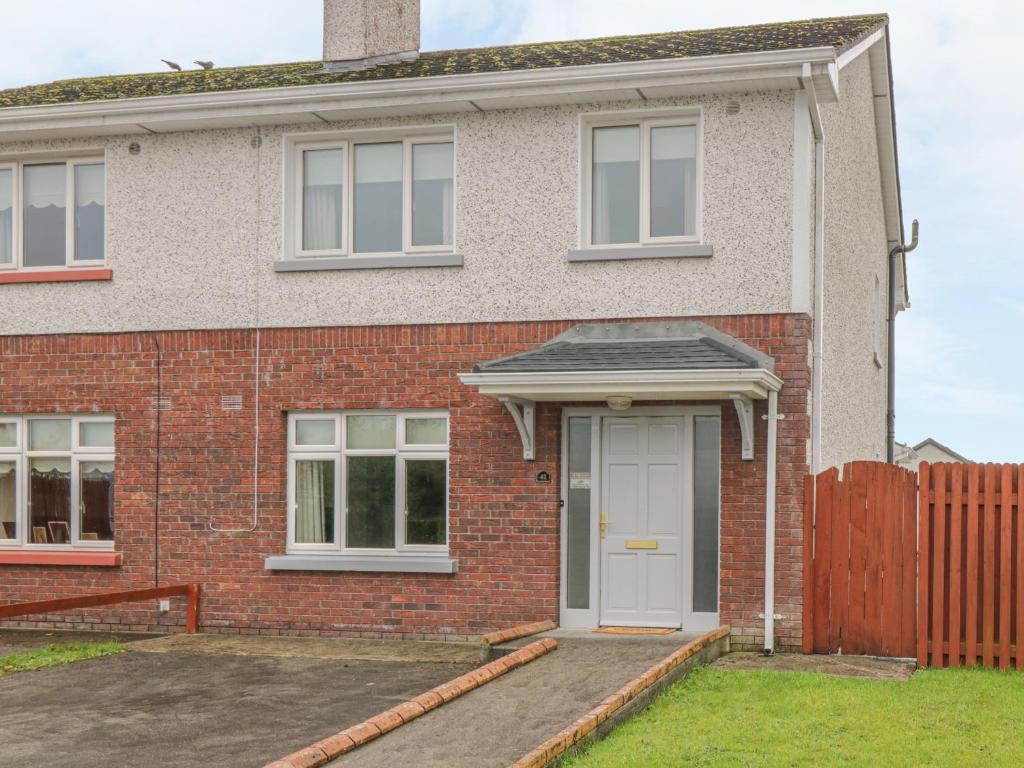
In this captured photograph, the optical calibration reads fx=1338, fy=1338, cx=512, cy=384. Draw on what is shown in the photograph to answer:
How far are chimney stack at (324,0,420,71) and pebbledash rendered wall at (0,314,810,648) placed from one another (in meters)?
3.67

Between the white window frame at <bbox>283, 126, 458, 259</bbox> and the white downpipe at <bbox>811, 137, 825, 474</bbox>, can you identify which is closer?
the white downpipe at <bbox>811, 137, 825, 474</bbox>

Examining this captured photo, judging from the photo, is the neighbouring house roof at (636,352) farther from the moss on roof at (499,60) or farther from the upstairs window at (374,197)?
the moss on roof at (499,60)

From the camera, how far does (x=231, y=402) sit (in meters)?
13.8

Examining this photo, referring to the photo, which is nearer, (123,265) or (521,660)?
(521,660)

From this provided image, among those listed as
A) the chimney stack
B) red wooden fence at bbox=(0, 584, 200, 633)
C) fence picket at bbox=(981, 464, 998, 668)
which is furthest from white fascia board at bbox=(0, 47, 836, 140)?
red wooden fence at bbox=(0, 584, 200, 633)

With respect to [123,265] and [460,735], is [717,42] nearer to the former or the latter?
[123,265]

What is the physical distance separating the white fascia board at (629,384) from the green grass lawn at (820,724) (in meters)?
2.40

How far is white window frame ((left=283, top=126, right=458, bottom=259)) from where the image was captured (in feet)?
44.1

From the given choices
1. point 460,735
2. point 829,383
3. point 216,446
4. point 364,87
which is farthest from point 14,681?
point 829,383

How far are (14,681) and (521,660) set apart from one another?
4158 mm

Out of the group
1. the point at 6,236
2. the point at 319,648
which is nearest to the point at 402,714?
the point at 319,648

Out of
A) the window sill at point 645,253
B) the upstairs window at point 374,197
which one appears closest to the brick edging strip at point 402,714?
the window sill at point 645,253

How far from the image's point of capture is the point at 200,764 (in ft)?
25.8

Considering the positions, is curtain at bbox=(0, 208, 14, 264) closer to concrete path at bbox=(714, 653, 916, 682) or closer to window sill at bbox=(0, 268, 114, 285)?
window sill at bbox=(0, 268, 114, 285)
